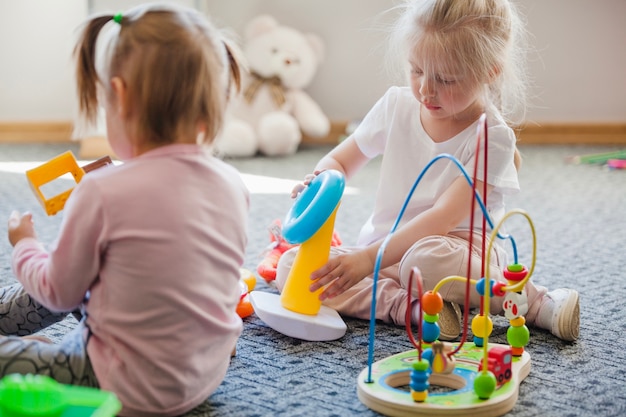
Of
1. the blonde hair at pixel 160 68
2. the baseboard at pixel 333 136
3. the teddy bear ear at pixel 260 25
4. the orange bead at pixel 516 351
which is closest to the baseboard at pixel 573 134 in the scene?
the baseboard at pixel 333 136

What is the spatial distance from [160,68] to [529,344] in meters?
0.61

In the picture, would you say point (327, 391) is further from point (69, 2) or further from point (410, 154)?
point (69, 2)

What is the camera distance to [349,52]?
2627 mm

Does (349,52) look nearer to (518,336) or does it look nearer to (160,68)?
(518,336)

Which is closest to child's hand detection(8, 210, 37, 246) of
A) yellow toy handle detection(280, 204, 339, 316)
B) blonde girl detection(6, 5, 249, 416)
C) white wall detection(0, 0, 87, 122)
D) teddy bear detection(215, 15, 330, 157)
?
blonde girl detection(6, 5, 249, 416)

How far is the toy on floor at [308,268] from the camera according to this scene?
1.06 meters

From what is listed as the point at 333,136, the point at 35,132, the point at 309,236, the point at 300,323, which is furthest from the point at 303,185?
the point at 35,132

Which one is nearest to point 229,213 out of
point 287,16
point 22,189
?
point 22,189

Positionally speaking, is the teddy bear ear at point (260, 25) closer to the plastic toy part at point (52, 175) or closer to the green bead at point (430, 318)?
the plastic toy part at point (52, 175)

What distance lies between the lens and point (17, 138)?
2.57 meters

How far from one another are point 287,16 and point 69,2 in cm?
67

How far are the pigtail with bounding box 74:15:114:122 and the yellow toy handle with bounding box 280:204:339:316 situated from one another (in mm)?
376

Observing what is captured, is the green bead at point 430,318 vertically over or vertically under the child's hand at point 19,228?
under

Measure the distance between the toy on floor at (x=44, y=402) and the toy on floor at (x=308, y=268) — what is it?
438 mm
